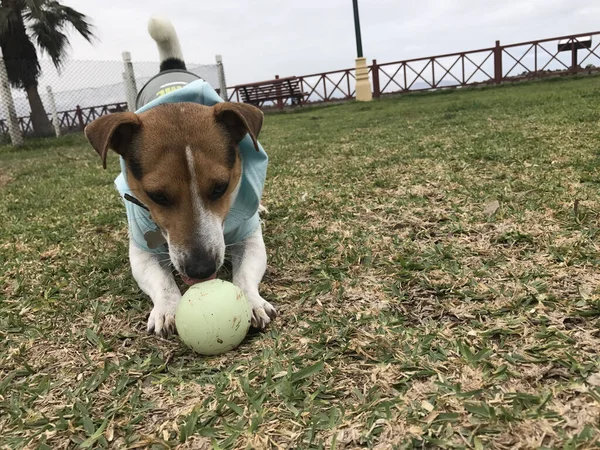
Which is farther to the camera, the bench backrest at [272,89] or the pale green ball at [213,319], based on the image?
the bench backrest at [272,89]

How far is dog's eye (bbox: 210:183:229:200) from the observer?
8.84 feet

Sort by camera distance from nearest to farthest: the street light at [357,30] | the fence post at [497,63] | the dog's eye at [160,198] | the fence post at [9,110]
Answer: the dog's eye at [160,198]
the fence post at [9,110]
the street light at [357,30]
the fence post at [497,63]

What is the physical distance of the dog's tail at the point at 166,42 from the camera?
599cm

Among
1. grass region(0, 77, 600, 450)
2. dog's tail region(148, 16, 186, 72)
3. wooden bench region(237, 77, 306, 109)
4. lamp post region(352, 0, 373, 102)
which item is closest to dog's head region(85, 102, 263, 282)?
grass region(0, 77, 600, 450)

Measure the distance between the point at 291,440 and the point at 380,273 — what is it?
1404 millimetres

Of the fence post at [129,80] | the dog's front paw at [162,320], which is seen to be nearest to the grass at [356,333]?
the dog's front paw at [162,320]

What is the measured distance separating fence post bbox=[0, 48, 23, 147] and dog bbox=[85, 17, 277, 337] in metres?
11.9

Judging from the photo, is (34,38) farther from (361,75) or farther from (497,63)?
(497,63)

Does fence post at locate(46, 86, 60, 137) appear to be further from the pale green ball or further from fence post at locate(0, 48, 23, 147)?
the pale green ball

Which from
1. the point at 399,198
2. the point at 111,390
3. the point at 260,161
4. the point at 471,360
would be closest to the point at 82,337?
the point at 111,390

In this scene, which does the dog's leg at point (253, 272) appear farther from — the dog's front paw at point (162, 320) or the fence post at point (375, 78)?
the fence post at point (375, 78)

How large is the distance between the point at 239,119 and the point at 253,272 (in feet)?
3.10

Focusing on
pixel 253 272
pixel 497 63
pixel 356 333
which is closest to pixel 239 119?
pixel 253 272

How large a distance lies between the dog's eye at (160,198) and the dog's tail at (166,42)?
4.10 m
